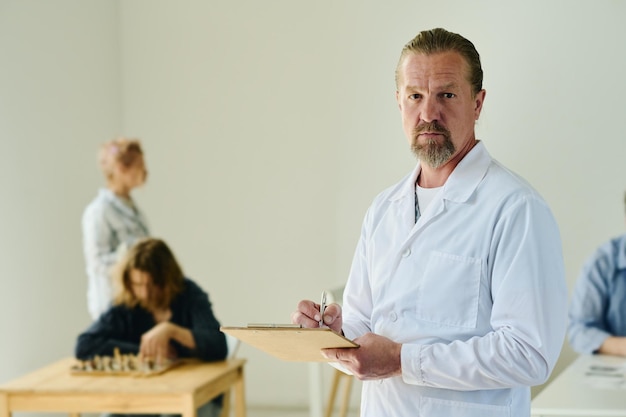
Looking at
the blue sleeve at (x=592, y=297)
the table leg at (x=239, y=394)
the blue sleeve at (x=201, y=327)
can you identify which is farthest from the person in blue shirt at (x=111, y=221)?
the blue sleeve at (x=592, y=297)

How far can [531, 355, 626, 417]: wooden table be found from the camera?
2539 mm

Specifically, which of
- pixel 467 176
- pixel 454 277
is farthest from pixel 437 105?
pixel 454 277

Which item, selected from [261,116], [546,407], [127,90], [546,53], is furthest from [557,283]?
[127,90]

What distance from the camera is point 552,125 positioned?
4938 mm

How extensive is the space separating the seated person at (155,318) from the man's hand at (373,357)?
2383mm

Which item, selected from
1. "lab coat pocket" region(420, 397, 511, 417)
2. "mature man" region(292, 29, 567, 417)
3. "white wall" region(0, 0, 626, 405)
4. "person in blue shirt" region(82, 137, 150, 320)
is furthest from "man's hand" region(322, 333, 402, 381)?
"white wall" region(0, 0, 626, 405)

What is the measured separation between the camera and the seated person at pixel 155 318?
396 cm

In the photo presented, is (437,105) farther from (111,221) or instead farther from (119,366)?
(111,221)

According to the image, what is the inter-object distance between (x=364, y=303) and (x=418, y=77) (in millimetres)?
484

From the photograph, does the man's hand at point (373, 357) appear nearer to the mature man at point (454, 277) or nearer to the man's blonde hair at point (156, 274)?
the mature man at point (454, 277)

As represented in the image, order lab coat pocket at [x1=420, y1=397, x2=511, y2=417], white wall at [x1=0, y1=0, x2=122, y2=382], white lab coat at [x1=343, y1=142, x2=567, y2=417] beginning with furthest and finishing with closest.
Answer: white wall at [x1=0, y1=0, x2=122, y2=382] < lab coat pocket at [x1=420, y1=397, x2=511, y2=417] < white lab coat at [x1=343, y1=142, x2=567, y2=417]

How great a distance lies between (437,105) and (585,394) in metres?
1.42

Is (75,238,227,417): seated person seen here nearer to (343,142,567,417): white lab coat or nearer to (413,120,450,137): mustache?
(343,142,567,417): white lab coat

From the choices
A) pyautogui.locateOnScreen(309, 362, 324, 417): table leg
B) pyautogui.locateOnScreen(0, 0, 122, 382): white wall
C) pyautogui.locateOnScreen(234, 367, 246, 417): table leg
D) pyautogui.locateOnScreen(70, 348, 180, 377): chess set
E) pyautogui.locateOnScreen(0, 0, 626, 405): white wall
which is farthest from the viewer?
pyautogui.locateOnScreen(0, 0, 626, 405): white wall
